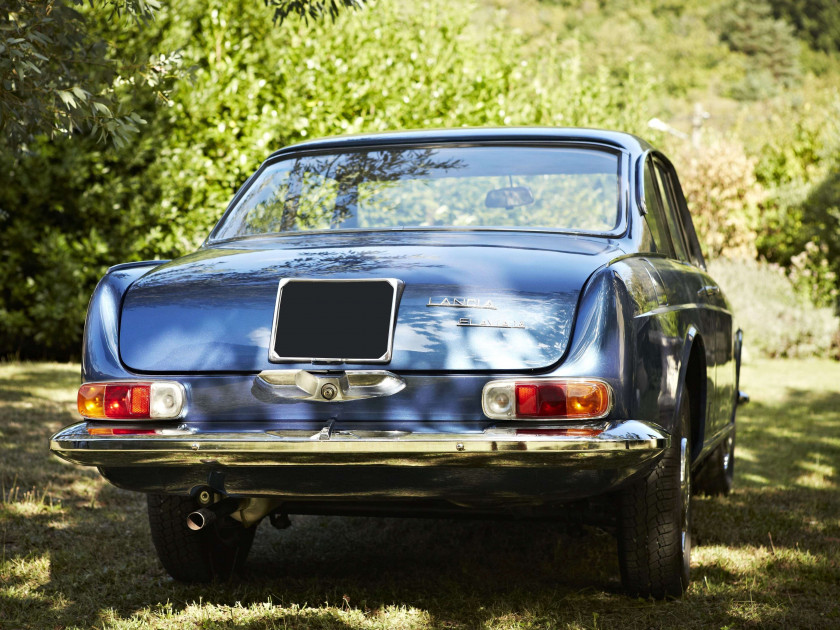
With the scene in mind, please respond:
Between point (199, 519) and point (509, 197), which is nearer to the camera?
point (199, 519)

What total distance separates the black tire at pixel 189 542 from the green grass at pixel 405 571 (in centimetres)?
9

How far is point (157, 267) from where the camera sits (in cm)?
351

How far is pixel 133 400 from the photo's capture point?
→ 3117 millimetres

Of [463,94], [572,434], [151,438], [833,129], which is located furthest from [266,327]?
[833,129]

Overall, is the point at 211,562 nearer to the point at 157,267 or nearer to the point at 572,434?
the point at 157,267

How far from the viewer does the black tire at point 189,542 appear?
3.80 m

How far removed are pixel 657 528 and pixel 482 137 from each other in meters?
1.72

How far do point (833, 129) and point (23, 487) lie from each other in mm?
19213

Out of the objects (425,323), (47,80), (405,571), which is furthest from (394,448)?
(47,80)

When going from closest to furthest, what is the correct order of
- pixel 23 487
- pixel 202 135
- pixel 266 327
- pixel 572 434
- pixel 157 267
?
1. pixel 572 434
2. pixel 266 327
3. pixel 157 267
4. pixel 23 487
5. pixel 202 135

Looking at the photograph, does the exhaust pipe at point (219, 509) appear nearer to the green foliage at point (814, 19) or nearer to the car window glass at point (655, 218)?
the car window glass at point (655, 218)

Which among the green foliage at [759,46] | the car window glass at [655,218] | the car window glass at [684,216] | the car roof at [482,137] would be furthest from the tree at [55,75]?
the green foliage at [759,46]

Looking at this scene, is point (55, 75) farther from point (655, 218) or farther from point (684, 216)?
point (684, 216)

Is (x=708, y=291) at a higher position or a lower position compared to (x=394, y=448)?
higher
